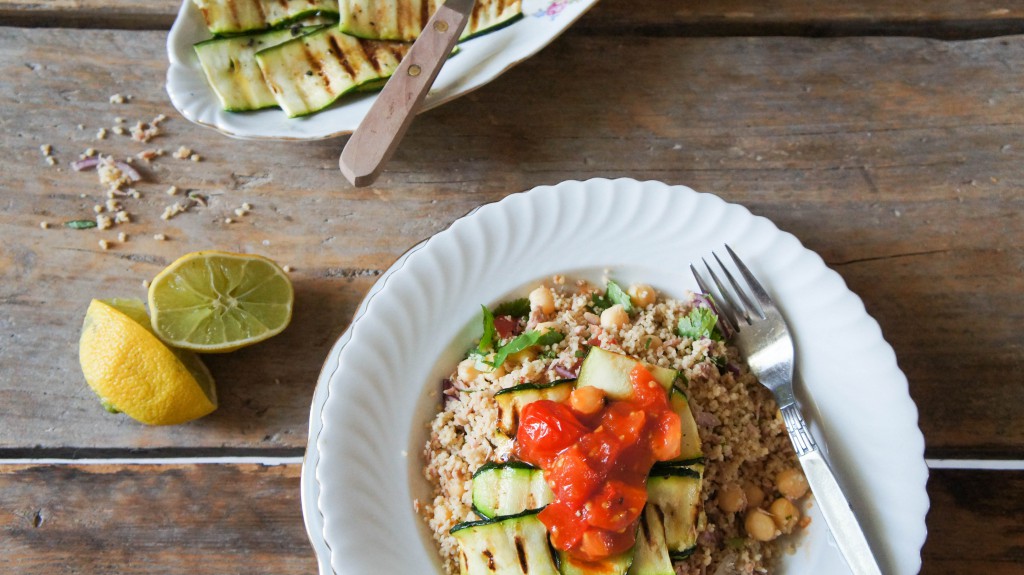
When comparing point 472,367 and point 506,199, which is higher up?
point 506,199

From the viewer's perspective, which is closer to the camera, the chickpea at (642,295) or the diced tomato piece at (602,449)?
the diced tomato piece at (602,449)

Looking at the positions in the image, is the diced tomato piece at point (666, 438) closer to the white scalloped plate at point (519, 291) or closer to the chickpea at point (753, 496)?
the chickpea at point (753, 496)

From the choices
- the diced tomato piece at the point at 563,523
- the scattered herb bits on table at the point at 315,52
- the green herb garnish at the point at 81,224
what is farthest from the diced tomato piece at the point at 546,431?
the green herb garnish at the point at 81,224

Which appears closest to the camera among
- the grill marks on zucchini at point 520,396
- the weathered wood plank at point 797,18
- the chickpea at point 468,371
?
the grill marks on zucchini at point 520,396

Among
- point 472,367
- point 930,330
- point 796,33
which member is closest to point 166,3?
point 472,367

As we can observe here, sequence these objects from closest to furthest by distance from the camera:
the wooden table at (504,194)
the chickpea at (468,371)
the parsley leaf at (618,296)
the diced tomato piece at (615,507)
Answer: the diced tomato piece at (615,507) < the chickpea at (468,371) < the parsley leaf at (618,296) < the wooden table at (504,194)

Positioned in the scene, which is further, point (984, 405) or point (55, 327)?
point (55, 327)

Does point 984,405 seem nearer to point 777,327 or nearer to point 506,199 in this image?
point 777,327

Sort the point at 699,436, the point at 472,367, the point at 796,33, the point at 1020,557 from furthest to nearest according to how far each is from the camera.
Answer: the point at 796,33 → the point at 1020,557 → the point at 472,367 → the point at 699,436

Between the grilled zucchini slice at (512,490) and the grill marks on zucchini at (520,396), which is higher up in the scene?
the grill marks on zucchini at (520,396)
